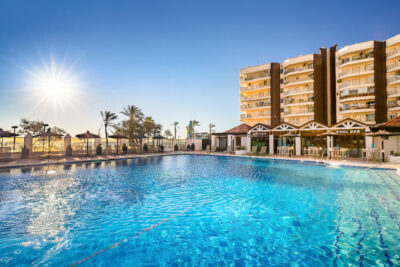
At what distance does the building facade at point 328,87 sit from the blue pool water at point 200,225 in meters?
24.8

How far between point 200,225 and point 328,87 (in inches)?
1382

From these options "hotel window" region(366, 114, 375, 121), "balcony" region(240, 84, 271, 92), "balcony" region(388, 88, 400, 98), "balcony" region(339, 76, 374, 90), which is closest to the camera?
"balcony" region(388, 88, 400, 98)

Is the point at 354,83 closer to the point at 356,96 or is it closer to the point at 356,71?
the point at 356,71

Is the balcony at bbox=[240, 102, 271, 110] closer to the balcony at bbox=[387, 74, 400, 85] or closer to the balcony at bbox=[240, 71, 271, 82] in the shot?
the balcony at bbox=[240, 71, 271, 82]

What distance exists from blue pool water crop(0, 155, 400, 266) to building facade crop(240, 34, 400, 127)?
2479 centimetres

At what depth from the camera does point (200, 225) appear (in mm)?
5059

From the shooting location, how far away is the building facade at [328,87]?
26031 mm

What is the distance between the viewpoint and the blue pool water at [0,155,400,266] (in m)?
3.69

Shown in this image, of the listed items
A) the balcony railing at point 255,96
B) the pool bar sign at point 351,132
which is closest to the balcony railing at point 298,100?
the balcony railing at point 255,96

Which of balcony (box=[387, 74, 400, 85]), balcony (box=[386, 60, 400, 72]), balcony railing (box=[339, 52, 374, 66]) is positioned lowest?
balcony (box=[387, 74, 400, 85])

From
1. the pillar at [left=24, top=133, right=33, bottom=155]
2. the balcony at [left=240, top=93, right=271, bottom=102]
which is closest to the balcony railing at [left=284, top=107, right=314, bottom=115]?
the balcony at [left=240, top=93, right=271, bottom=102]

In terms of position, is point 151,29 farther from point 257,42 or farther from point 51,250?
point 51,250

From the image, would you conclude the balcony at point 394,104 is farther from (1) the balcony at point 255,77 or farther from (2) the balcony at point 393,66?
(1) the balcony at point 255,77

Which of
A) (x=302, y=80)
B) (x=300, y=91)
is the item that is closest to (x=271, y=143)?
(x=300, y=91)
